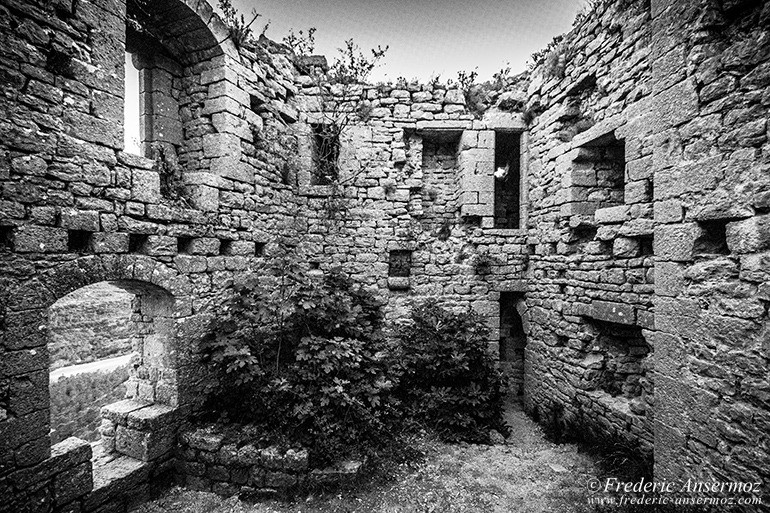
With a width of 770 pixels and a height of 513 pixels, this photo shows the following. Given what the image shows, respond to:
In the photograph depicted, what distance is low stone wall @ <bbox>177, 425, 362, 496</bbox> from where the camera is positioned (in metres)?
3.65

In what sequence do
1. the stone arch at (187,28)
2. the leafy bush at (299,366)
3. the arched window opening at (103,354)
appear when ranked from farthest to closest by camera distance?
the stone arch at (187,28)
the arched window opening at (103,354)
the leafy bush at (299,366)

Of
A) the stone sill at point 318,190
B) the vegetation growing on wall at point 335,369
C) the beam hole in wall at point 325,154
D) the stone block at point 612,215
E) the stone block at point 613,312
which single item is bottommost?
the vegetation growing on wall at point 335,369

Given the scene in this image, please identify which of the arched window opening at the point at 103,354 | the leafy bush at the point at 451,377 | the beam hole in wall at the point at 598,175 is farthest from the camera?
the leafy bush at the point at 451,377

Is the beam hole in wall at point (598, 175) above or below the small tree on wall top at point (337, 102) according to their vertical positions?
below

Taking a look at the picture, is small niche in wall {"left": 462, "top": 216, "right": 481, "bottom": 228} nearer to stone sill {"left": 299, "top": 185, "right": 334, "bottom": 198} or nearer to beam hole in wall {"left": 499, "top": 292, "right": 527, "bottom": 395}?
beam hole in wall {"left": 499, "top": 292, "right": 527, "bottom": 395}

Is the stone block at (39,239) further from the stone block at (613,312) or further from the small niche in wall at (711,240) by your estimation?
the stone block at (613,312)

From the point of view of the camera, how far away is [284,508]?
3.49 m

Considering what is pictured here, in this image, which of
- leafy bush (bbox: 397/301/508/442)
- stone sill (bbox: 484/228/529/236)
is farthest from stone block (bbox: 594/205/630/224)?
leafy bush (bbox: 397/301/508/442)

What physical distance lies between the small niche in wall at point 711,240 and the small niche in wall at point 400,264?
399 centimetres

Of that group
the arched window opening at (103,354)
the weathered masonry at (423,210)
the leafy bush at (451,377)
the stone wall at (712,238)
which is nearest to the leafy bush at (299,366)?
the weathered masonry at (423,210)

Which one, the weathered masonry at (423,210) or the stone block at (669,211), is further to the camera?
the stone block at (669,211)

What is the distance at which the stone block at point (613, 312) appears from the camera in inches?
156

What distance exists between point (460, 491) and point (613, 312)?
111 inches

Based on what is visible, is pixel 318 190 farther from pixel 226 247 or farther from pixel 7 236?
pixel 7 236
